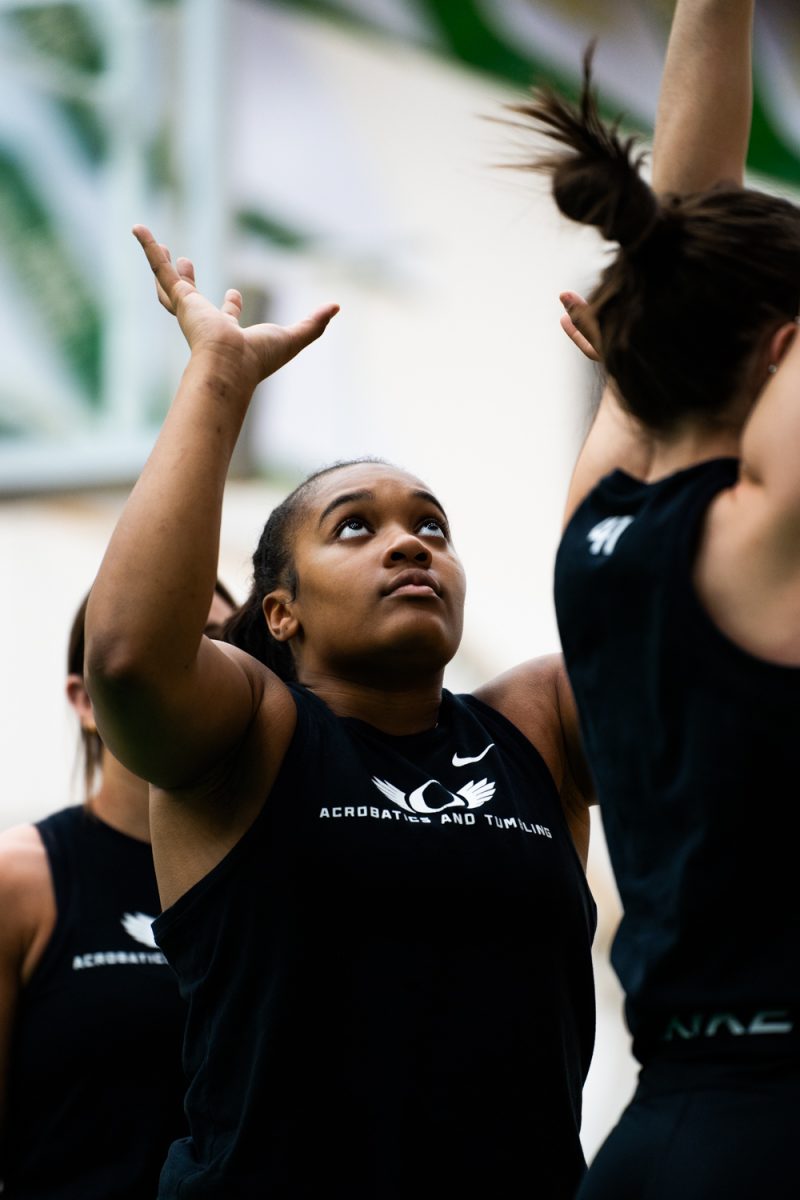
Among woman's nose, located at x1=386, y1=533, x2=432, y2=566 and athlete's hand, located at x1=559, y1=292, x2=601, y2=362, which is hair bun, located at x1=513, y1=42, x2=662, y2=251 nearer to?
athlete's hand, located at x1=559, y1=292, x2=601, y2=362

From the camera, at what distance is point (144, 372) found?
5.84 m

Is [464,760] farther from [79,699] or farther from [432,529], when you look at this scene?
[79,699]

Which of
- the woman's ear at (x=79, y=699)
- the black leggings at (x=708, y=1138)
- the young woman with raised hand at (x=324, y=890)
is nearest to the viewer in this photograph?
the black leggings at (x=708, y=1138)

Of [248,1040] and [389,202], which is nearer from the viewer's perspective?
[248,1040]

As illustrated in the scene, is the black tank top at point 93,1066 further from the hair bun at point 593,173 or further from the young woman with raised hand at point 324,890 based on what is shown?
the hair bun at point 593,173

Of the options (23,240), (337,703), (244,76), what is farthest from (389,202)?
(337,703)

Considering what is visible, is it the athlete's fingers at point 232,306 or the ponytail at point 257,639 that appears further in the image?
the ponytail at point 257,639

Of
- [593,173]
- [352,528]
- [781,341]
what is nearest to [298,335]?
[352,528]

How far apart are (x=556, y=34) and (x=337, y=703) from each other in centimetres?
423

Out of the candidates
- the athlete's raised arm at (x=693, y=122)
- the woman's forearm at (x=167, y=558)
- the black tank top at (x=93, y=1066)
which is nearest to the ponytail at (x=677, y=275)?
the athlete's raised arm at (x=693, y=122)

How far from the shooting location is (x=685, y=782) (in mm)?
1486

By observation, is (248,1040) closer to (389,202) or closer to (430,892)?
(430,892)

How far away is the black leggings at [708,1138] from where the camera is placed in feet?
4.54

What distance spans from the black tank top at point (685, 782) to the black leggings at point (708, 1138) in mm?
27
